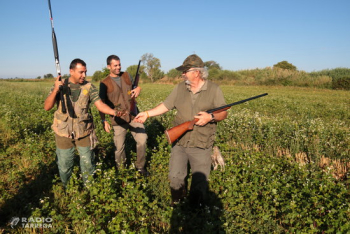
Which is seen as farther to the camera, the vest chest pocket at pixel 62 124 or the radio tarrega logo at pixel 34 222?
the vest chest pocket at pixel 62 124

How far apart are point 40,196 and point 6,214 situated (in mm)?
625

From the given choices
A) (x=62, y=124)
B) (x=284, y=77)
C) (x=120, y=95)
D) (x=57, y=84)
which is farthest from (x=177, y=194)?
(x=284, y=77)

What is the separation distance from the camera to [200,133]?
407 centimetres

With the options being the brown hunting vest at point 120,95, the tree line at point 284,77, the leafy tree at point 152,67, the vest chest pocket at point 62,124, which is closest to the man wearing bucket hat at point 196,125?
→ the brown hunting vest at point 120,95

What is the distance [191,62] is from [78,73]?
6.79 feet

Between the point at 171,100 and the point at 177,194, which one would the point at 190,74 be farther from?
the point at 177,194

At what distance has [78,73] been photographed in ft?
14.1

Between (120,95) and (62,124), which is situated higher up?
(120,95)

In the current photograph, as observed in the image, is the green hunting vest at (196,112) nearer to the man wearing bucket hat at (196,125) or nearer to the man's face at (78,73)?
the man wearing bucket hat at (196,125)

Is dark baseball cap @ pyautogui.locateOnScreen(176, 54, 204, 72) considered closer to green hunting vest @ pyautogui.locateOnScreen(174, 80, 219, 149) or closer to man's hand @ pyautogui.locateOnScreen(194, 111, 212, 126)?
green hunting vest @ pyautogui.locateOnScreen(174, 80, 219, 149)

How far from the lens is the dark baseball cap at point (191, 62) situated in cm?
394

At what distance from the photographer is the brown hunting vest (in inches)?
216

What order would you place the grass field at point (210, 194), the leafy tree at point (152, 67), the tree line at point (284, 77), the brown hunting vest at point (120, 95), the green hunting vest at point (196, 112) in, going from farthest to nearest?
1. the leafy tree at point (152, 67)
2. the tree line at point (284, 77)
3. the brown hunting vest at point (120, 95)
4. the green hunting vest at point (196, 112)
5. the grass field at point (210, 194)

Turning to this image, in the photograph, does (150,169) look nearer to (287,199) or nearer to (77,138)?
(77,138)
